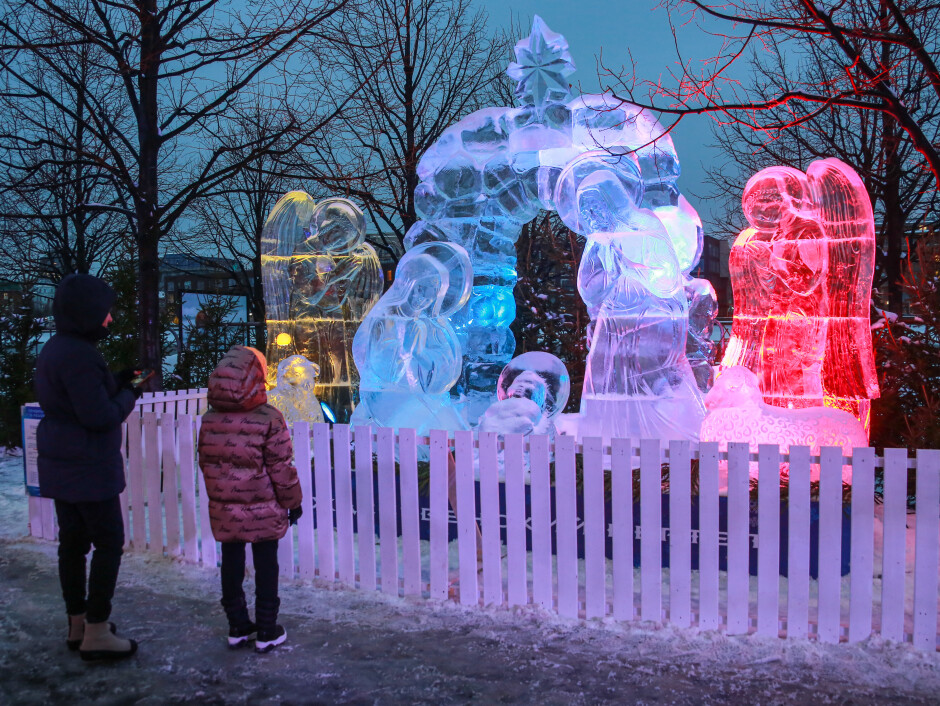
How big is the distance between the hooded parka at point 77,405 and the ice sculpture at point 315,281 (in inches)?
166

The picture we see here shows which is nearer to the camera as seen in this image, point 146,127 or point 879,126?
point 146,127

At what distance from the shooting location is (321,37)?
8.29 meters

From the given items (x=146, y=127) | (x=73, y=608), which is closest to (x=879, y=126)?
(x=146, y=127)

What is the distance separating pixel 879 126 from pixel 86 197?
15.5 m

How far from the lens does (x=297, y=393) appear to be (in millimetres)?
7367

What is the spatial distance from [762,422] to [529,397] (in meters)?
1.87

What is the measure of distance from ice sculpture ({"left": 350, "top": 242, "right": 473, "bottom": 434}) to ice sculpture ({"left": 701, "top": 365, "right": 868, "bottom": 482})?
7.51 feet

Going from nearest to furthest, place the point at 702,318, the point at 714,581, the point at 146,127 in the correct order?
the point at 714,581, the point at 702,318, the point at 146,127

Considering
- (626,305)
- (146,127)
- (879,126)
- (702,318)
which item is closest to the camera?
(626,305)

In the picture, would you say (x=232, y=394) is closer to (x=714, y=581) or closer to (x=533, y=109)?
(x=714, y=581)

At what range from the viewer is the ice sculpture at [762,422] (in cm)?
560

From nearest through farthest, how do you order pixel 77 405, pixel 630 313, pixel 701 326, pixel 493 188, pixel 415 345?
pixel 77 405 < pixel 630 313 < pixel 415 345 < pixel 493 188 < pixel 701 326

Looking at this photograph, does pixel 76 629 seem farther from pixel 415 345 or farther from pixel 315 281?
pixel 315 281

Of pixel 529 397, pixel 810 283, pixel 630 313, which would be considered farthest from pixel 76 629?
pixel 810 283
